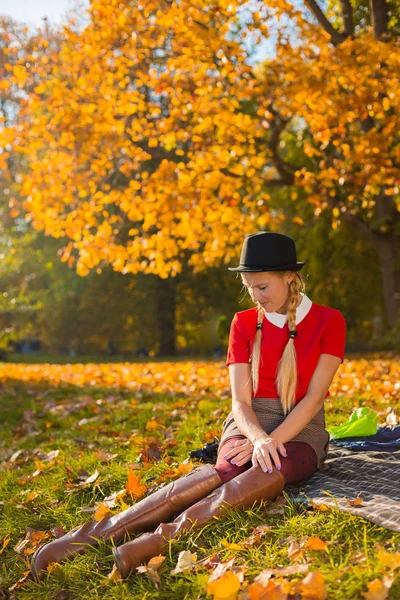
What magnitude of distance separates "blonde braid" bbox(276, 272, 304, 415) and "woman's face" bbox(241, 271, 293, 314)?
0.22ft

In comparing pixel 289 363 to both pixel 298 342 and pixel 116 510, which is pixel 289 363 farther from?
pixel 116 510

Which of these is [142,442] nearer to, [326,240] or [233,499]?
[233,499]

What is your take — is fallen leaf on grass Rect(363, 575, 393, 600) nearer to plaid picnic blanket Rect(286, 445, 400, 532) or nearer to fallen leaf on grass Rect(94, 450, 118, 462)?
plaid picnic blanket Rect(286, 445, 400, 532)

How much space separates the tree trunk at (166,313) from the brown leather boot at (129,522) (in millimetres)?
19053

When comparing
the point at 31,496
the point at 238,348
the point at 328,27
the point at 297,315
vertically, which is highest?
the point at 328,27

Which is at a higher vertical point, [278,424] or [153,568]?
[278,424]

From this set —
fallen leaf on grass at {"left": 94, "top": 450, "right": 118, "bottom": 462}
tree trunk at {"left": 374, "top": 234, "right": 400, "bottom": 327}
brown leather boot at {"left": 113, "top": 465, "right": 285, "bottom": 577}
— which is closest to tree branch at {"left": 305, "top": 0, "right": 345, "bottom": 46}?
tree trunk at {"left": 374, "top": 234, "right": 400, "bottom": 327}

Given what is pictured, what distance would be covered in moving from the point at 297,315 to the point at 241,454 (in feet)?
2.88

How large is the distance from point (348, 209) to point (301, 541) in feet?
38.8

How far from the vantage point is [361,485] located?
3.61 m

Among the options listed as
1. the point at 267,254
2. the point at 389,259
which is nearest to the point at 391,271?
the point at 389,259

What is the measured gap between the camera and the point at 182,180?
11.2 metres

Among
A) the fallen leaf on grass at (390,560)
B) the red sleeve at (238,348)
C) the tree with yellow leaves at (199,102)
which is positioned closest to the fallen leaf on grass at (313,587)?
the fallen leaf on grass at (390,560)

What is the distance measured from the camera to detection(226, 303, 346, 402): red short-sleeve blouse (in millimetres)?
3852
